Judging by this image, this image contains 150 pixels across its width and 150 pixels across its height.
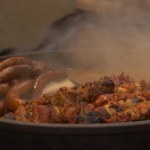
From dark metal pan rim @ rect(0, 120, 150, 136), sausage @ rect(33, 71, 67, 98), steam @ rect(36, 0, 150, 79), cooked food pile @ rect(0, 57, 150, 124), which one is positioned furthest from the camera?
steam @ rect(36, 0, 150, 79)

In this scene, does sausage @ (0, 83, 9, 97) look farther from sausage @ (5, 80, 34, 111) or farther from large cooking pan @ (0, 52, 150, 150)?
large cooking pan @ (0, 52, 150, 150)

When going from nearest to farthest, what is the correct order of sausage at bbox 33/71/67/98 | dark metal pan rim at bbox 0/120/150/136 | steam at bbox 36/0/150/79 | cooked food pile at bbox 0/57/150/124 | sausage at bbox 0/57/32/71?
dark metal pan rim at bbox 0/120/150/136 < cooked food pile at bbox 0/57/150/124 < sausage at bbox 33/71/67/98 < sausage at bbox 0/57/32/71 < steam at bbox 36/0/150/79

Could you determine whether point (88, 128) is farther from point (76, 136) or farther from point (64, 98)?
point (64, 98)

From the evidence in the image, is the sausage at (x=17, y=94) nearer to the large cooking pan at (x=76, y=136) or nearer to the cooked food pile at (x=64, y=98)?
the cooked food pile at (x=64, y=98)

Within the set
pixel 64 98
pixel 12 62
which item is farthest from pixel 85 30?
pixel 64 98

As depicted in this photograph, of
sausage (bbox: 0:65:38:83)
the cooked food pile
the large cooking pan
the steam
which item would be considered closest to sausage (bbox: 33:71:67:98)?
the cooked food pile

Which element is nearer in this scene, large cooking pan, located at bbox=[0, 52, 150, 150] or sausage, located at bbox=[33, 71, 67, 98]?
large cooking pan, located at bbox=[0, 52, 150, 150]
